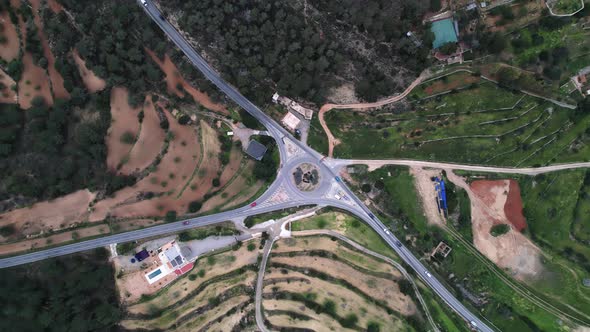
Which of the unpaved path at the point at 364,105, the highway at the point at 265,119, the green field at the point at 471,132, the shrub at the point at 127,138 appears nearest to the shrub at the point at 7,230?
the shrub at the point at 127,138

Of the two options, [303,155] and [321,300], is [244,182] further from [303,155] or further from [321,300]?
[321,300]

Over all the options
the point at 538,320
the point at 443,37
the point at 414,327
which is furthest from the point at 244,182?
the point at 538,320

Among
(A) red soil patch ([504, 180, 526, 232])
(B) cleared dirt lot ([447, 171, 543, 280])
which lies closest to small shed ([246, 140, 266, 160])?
(B) cleared dirt lot ([447, 171, 543, 280])

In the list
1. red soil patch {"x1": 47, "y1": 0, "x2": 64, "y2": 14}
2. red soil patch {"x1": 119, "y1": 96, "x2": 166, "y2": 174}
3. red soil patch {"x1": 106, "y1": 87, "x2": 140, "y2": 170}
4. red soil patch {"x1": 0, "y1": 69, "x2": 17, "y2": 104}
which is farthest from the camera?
red soil patch {"x1": 0, "y1": 69, "x2": 17, "y2": 104}

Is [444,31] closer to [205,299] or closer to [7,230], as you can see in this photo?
[205,299]

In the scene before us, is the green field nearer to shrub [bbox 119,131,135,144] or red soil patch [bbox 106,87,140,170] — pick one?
shrub [bbox 119,131,135,144]
